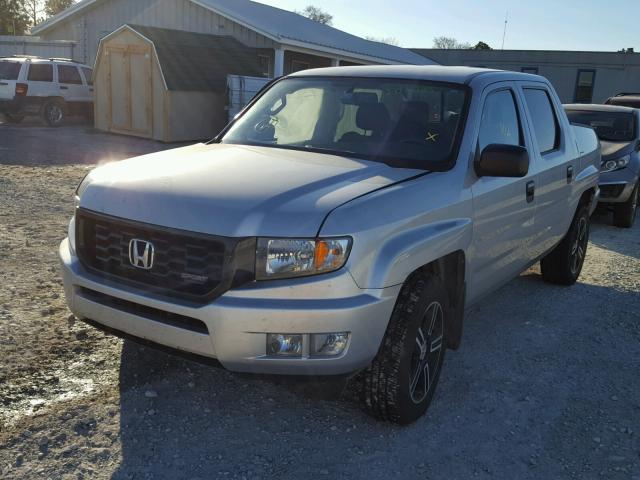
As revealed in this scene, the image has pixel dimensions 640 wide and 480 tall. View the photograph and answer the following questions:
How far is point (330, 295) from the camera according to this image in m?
2.79

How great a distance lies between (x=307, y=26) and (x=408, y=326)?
22.4m

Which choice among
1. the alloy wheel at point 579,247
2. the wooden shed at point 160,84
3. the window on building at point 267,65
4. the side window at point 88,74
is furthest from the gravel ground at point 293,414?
the window on building at point 267,65

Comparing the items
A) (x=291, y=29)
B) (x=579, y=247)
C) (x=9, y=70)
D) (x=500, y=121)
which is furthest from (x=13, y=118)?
(x=500, y=121)

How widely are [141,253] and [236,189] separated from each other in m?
0.54

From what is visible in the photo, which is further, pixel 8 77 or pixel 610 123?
pixel 8 77

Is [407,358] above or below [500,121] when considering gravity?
below

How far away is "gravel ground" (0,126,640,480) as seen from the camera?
3002mm

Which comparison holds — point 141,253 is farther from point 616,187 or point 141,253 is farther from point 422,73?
point 616,187

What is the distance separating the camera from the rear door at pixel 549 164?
477 cm

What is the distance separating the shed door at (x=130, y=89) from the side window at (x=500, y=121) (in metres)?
13.8

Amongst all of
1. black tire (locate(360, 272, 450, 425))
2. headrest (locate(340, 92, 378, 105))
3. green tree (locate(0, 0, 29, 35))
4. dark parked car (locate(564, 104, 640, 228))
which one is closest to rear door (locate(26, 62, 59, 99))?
dark parked car (locate(564, 104, 640, 228))

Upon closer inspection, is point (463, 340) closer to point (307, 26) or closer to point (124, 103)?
point (124, 103)

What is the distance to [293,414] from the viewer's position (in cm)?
347

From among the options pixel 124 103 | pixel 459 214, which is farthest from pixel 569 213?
pixel 124 103
